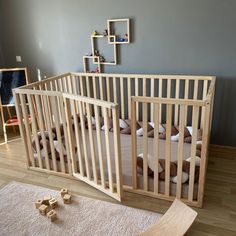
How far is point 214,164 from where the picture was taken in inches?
105

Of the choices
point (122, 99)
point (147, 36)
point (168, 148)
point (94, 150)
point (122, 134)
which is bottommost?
point (122, 134)

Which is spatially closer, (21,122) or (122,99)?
(21,122)

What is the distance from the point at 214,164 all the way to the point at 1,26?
139 inches

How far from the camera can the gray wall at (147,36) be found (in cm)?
258

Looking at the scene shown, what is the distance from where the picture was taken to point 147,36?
2867 mm

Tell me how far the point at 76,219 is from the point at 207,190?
4.05ft

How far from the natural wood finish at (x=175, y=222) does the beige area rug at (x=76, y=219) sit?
0.34 ft

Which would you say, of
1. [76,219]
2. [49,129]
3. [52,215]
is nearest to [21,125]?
[49,129]

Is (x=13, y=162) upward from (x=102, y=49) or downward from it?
downward

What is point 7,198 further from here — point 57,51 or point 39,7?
point 39,7

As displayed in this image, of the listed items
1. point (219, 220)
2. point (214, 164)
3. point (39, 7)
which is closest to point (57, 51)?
point (39, 7)

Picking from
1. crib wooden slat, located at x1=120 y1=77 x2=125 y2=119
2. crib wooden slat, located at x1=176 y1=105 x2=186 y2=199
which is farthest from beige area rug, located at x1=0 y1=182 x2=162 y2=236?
crib wooden slat, located at x1=120 y1=77 x2=125 y2=119

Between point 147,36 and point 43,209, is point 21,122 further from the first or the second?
point 147,36

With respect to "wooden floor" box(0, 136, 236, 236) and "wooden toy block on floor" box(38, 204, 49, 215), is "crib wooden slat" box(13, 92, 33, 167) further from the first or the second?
"wooden toy block on floor" box(38, 204, 49, 215)
